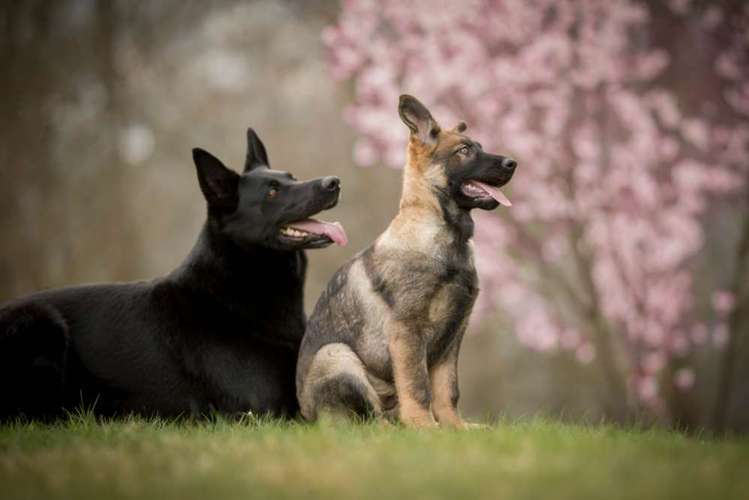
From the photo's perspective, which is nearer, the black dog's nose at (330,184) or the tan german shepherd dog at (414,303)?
the tan german shepherd dog at (414,303)

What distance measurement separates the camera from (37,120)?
13.5m

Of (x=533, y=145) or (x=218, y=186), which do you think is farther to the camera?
(x=533, y=145)

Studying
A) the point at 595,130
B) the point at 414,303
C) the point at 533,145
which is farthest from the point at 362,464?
the point at 595,130

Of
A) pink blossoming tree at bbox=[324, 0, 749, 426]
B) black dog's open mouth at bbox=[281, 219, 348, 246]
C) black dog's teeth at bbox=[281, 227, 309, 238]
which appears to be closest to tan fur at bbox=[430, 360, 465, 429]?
black dog's open mouth at bbox=[281, 219, 348, 246]

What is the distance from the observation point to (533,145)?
11602 mm

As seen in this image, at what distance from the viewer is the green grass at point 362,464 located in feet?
10.9

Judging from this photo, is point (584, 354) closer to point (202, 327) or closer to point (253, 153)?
point (253, 153)

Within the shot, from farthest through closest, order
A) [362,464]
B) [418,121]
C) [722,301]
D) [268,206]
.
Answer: [722,301], [268,206], [418,121], [362,464]

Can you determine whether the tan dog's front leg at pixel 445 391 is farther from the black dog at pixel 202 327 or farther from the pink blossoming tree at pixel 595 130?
the pink blossoming tree at pixel 595 130

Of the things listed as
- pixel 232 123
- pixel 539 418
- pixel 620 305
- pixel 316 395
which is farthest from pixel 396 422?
pixel 232 123

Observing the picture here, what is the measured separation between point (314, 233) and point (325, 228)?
78 millimetres

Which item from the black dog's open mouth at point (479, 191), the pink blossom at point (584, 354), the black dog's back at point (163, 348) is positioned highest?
the black dog's open mouth at point (479, 191)

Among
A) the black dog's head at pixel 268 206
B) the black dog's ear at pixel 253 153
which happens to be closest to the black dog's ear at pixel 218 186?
the black dog's head at pixel 268 206

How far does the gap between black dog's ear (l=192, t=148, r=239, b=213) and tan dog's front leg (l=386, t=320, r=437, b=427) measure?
1.50m
